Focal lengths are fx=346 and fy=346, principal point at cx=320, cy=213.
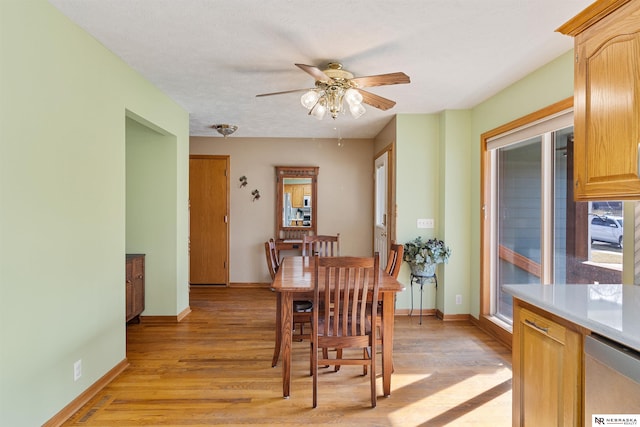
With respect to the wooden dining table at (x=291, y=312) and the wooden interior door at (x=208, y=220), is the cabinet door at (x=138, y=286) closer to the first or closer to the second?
the wooden interior door at (x=208, y=220)

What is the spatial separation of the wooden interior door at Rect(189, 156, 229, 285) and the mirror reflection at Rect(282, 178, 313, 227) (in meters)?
0.94

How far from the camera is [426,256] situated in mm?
3766

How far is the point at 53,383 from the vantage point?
196 cm

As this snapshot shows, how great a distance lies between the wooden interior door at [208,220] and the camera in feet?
17.8

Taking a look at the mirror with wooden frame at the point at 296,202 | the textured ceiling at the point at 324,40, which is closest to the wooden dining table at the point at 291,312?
the textured ceiling at the point at 324,40

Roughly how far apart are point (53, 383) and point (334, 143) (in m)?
4.53

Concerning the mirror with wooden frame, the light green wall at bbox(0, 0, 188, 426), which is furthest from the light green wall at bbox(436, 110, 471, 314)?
the light green wall at bbox(0, 0, 188, 426)

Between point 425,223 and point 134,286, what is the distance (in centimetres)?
326

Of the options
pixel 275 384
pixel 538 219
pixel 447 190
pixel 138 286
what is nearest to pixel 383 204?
pixel 447 190

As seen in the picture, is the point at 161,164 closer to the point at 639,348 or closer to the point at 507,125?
the point at 507,125

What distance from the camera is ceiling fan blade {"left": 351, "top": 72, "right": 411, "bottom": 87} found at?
87.4 inches

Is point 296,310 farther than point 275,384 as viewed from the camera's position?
Yes

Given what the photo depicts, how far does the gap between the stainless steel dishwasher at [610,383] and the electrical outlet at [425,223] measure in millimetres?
2835

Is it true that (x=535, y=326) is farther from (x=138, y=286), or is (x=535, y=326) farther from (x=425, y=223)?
(x=138, y=286)
